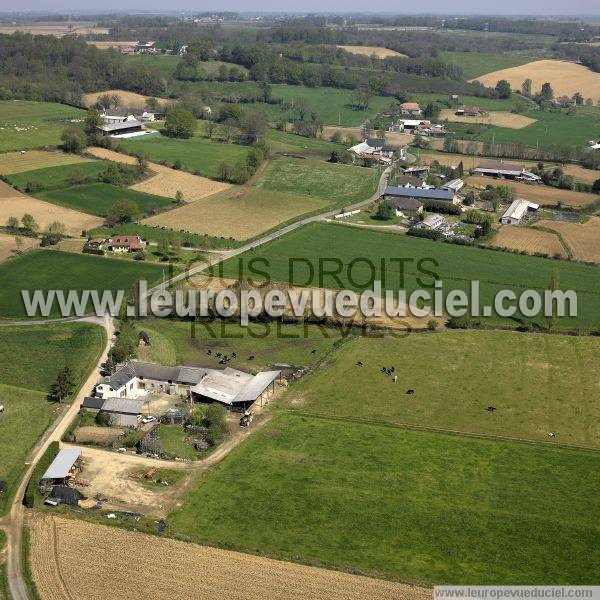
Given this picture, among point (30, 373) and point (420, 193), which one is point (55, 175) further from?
point (30, 373)

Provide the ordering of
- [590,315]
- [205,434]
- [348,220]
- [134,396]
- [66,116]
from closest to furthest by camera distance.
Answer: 1. [205,434]
2. [134,396]
3. [590,315]
4. [348,220]
5. [66,116]

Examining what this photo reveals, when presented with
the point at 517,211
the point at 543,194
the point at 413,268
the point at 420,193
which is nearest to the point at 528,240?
the point at 517,211

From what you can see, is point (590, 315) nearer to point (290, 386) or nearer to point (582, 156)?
point (290, 386)

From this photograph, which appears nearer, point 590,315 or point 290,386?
point 290,386

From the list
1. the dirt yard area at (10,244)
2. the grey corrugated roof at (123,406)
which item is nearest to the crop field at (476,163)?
the dirt yard area at (10,244)

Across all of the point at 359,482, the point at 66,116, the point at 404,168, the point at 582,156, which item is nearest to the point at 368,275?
the point at 359,482

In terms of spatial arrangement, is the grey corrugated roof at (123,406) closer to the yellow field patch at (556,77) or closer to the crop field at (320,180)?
the crop field at (320,180)
